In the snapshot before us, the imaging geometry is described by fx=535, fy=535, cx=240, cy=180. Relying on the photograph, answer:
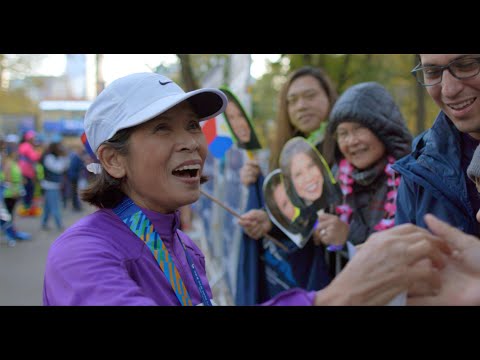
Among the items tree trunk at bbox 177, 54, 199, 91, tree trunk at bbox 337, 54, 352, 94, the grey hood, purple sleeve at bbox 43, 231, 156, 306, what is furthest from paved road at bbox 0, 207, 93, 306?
tree trunk at bbox 337, 54, 352, 94

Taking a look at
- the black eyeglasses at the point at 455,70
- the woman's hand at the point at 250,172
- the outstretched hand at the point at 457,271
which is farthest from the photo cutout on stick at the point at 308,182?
the outstretched hand at the point at 457,271

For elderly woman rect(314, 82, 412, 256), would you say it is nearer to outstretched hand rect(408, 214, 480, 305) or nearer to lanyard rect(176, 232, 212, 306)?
lanyard rect(176, 232, 212, 306)

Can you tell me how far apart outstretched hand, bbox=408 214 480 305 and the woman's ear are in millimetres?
1060

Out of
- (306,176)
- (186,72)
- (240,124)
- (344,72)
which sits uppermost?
(344,72)

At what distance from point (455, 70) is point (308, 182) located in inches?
63.2

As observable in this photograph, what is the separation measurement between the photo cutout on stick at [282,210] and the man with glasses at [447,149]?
122cm

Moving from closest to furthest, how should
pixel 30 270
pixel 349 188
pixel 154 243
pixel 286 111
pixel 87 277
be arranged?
pixel 87 277, pixel 154 243, pixel 349 188, pixel 286 111, pixel 30 270

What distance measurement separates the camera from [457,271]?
118 cm

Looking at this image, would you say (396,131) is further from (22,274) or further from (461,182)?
(22,274)

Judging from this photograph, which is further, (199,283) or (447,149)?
(447,149)

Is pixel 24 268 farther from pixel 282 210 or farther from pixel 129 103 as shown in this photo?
pixel 129 103

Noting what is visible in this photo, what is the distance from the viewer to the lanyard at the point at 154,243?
1.66 meters

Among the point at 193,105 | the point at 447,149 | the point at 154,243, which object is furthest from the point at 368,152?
the point at 154,243

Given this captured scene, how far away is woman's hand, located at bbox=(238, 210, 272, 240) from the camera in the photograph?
3.98 metres
